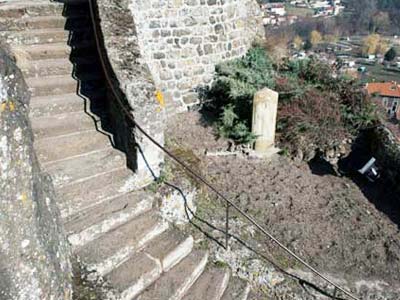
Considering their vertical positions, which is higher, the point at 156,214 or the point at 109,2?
the point at 109,2

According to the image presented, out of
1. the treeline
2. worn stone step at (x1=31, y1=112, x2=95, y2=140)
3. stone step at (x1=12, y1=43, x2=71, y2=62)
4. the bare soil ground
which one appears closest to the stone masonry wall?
the bare soil ground

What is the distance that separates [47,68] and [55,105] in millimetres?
654

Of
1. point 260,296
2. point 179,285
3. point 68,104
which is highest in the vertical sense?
point 68,104

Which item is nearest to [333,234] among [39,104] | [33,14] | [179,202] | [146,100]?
[179,202]

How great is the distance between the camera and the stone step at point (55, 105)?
510cm

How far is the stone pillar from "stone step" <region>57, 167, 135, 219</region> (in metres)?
3.71

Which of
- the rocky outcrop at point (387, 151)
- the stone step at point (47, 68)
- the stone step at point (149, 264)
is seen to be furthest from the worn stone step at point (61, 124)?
the rocky outcrop at point (387, 151)

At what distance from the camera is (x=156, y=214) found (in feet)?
15.3

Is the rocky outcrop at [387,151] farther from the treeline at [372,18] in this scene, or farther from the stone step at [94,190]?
the treeline at [372,18]

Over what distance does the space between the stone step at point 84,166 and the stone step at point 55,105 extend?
0.75m

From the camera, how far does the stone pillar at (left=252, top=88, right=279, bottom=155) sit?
7.80 metres

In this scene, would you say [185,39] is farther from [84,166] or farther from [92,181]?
[92,181]

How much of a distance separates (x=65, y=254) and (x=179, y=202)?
1751 millimetres

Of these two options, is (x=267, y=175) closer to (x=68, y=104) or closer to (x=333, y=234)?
(x=333, y=234)
